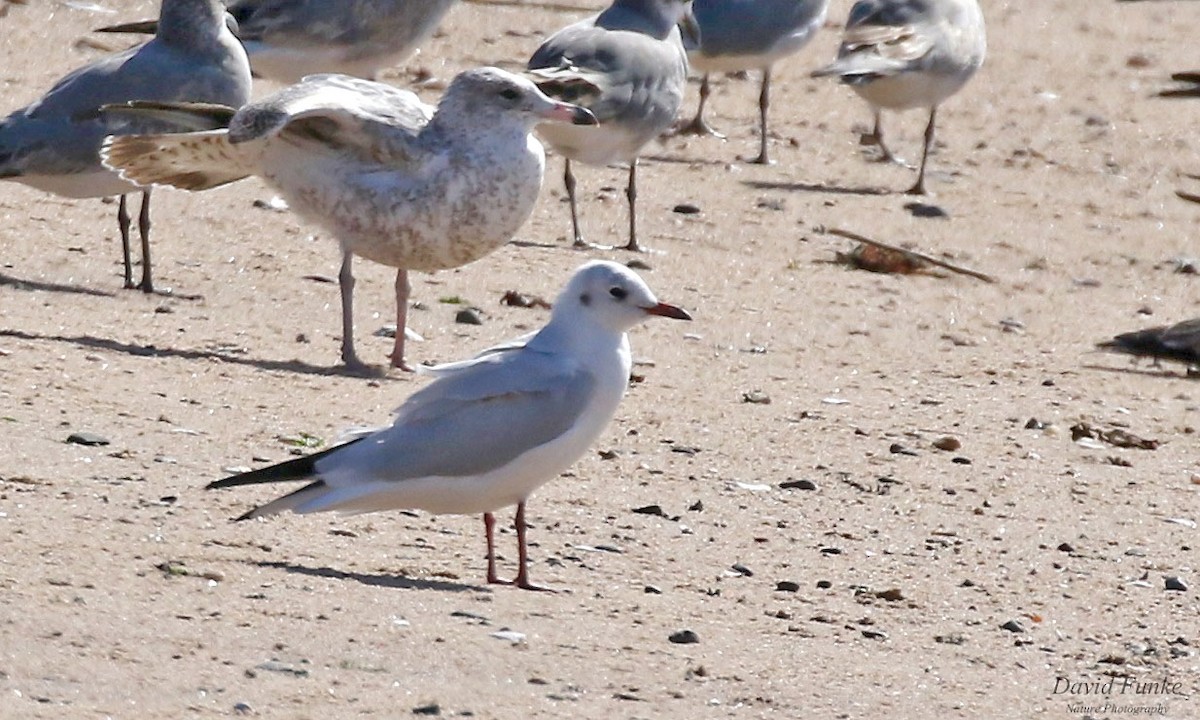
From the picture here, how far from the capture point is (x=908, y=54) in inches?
525

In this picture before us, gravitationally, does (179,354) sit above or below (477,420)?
below

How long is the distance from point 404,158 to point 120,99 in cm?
153

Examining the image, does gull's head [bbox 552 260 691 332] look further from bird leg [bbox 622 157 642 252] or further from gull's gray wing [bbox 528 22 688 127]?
bird leg [bbox 622 157 642 252]

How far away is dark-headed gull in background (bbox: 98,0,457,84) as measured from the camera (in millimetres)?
11289

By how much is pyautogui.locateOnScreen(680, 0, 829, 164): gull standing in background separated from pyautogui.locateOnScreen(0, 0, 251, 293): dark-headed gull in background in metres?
4.68

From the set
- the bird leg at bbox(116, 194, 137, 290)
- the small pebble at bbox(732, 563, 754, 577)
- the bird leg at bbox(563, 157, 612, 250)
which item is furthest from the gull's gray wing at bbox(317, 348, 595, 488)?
the bird leg at bbox(563, 157, 612, 250)

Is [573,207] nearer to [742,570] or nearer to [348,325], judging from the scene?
[348,325]

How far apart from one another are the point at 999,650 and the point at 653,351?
11.2 ft

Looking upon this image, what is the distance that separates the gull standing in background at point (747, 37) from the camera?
1348 cm

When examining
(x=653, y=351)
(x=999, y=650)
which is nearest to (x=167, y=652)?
(x=999, y=650)

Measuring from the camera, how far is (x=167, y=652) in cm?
470

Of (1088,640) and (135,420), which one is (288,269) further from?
(1088,640)

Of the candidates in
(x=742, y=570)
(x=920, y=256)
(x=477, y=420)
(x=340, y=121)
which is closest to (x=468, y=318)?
(x=340, y=121)

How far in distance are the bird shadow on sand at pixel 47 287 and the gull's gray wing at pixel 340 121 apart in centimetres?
110
